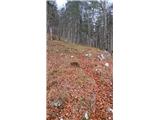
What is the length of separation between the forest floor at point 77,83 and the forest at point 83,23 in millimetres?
65

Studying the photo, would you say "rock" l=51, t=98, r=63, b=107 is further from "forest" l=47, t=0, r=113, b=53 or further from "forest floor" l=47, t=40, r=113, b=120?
"forest" l=47, t=0, r=113, b=53

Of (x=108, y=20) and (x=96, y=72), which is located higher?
(x=108, y=20)

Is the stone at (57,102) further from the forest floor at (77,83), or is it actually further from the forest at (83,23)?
the forest at (83,23)

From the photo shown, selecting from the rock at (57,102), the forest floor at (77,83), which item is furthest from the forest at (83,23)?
the rock at (57,102)

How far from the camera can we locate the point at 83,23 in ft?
A: 10.8

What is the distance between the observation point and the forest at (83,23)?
10.7 feet

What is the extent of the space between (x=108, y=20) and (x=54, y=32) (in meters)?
0.50

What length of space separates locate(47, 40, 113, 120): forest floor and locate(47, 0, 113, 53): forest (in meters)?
0.07

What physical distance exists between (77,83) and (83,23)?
550 millimetres

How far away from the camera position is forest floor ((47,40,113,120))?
3262 mm

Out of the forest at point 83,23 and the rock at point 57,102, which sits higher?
the forest at point 83,23
